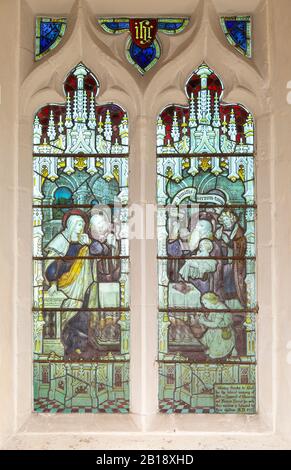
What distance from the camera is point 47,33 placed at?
349 cm

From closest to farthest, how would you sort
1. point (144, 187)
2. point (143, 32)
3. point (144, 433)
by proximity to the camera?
point (144, 433)
point (144, 187)
point (143, 32)

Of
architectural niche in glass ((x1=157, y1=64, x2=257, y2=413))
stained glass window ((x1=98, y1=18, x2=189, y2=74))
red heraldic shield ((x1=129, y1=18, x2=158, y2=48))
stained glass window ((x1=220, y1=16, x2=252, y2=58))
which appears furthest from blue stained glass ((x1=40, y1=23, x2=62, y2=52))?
stained glass window ((x1=220, y1=16, x2=252, y2=58))

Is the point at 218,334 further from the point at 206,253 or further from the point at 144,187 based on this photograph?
the point at 144,187

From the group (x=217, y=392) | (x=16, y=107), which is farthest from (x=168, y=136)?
(x=217, y=392)

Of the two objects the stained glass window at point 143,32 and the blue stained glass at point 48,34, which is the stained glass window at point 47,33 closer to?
→ the blue stained glass at point 48,34

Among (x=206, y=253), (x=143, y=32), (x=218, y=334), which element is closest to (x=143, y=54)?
(x=143, y=32)

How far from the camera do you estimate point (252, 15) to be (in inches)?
137

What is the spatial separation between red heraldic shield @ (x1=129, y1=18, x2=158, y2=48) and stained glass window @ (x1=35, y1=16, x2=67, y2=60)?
41cm

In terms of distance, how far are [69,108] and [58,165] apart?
34 centimetres

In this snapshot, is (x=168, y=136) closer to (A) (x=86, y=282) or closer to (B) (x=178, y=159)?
(B) (x=178, y=159)

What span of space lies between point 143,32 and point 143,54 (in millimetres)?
128

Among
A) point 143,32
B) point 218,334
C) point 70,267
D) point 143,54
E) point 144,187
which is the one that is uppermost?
point 143,32

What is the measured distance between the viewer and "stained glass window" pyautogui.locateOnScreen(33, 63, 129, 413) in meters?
3.29

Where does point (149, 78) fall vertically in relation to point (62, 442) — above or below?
above
